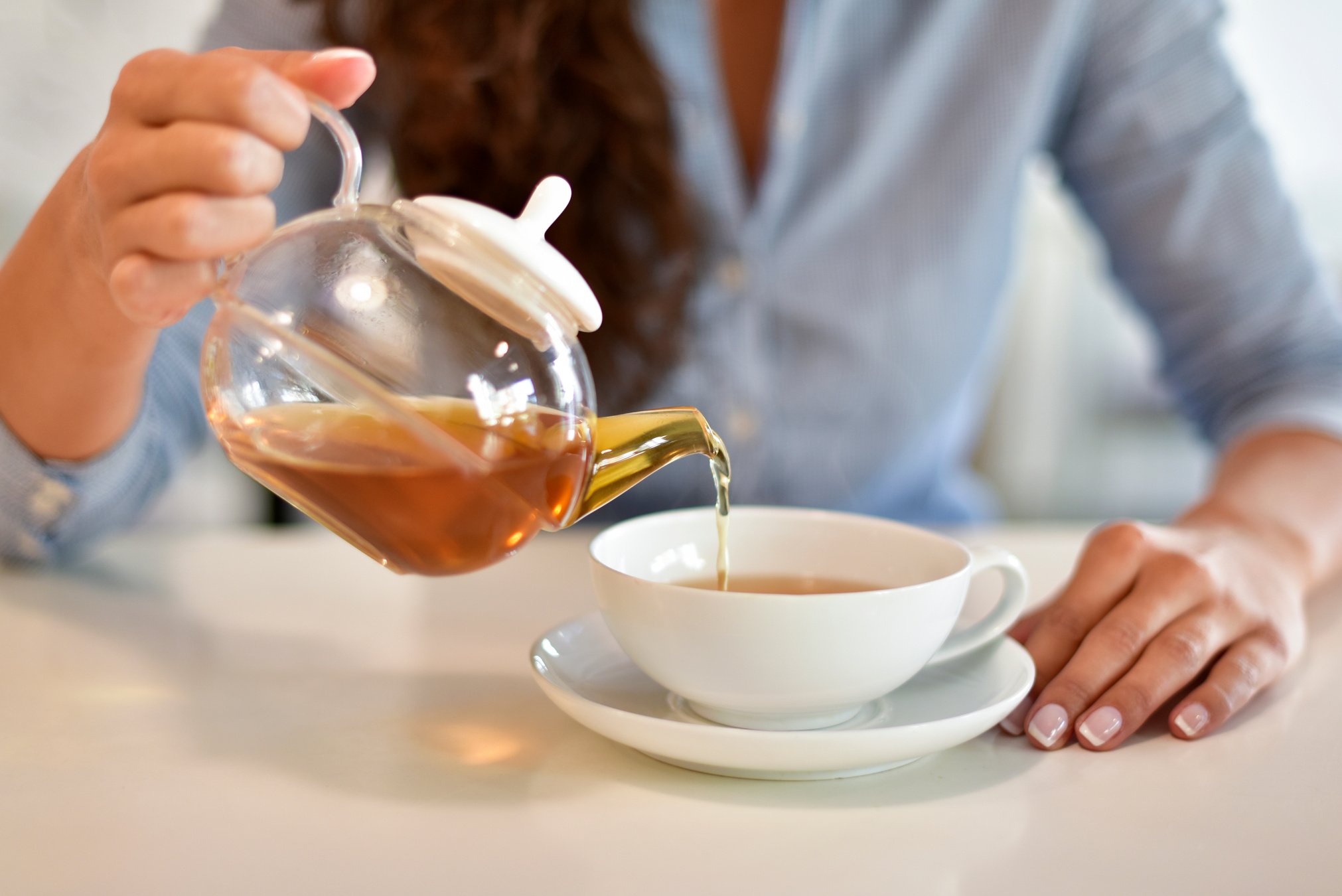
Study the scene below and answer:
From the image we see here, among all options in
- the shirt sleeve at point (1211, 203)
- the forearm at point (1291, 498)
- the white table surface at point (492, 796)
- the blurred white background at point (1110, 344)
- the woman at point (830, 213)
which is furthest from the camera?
the blurred white background at point (1110, 344)

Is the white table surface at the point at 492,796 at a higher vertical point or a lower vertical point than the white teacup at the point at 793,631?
lower

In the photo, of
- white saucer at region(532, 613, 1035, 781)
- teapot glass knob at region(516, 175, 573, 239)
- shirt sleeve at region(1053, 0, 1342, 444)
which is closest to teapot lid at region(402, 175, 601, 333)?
teapot glass knob at region(516, 175, 573, 239)

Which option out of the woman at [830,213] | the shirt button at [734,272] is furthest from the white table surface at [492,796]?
the shirt button at [734,272]

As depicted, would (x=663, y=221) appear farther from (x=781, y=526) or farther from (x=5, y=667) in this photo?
(x=5, y=667)

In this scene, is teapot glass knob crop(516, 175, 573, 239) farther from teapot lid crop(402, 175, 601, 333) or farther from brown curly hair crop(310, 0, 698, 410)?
brown curly hair crop(310, 0, 698, 410)

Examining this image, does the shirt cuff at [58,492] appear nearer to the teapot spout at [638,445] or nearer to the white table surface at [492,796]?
the white table surface at [492,796]

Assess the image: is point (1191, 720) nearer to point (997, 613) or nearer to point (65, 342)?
point (997, 613)

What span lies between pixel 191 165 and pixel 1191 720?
64 centimetres

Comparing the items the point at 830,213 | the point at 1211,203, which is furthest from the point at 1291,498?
the point at 830,213

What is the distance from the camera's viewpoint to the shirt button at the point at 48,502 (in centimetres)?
94

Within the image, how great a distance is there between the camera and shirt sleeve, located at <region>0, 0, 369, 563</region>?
0.95m

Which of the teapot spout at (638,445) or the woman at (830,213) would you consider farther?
the woman at (830,213)

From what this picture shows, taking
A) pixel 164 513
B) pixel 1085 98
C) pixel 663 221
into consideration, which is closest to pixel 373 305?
pixel 663 221

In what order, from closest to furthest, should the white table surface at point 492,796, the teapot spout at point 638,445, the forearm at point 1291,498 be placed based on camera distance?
the white table surface at point 492,796 < the teapot spout at point 638,445 < the forearm at point 1291,498
